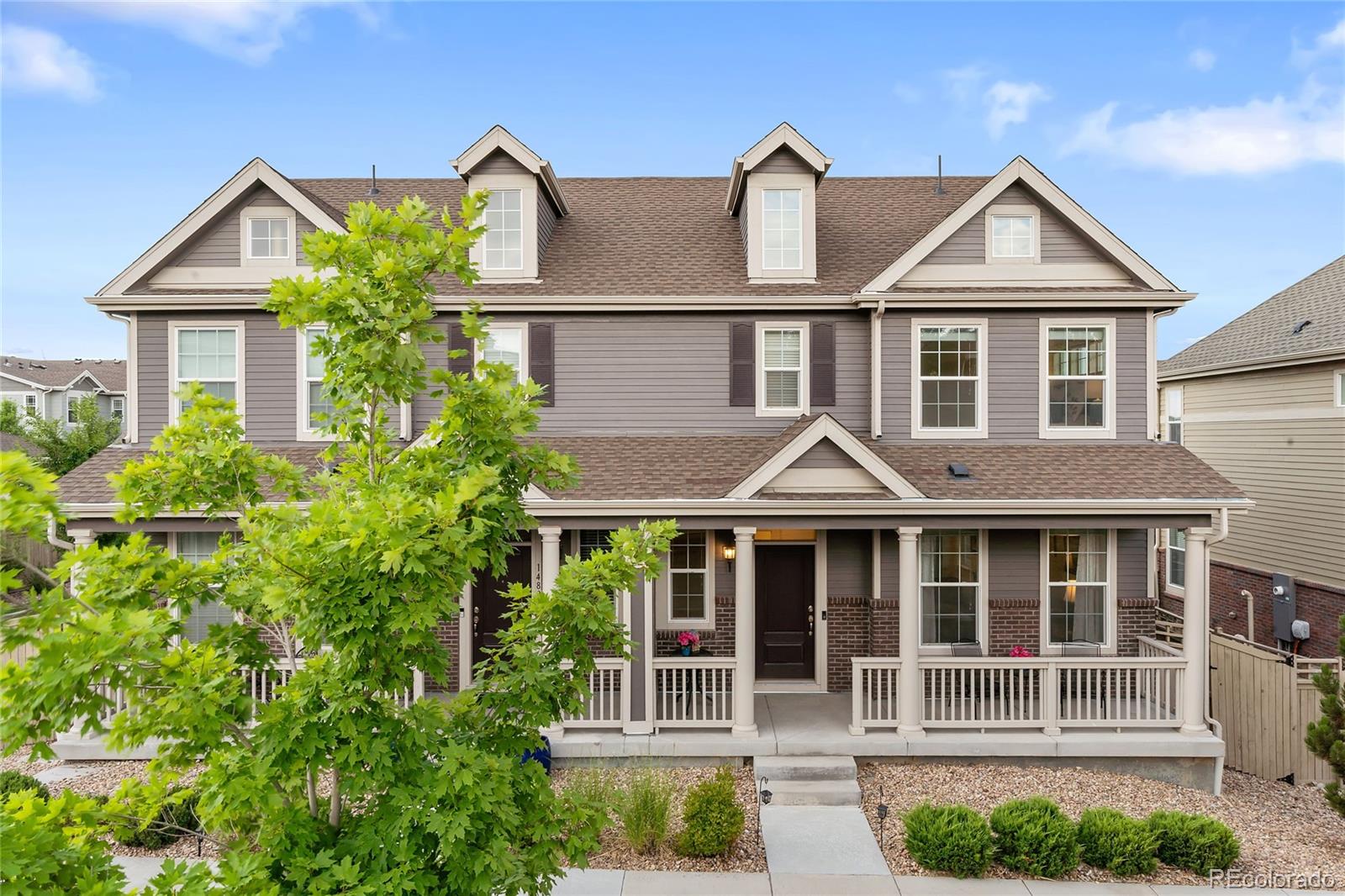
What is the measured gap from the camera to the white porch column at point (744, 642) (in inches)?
386

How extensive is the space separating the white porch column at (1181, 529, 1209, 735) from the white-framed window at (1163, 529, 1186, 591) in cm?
881

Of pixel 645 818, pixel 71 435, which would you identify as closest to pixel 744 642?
pixel 645 818

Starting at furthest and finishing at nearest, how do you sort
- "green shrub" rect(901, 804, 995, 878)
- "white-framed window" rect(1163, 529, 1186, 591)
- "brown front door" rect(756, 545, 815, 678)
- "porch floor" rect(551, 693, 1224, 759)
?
"white-framed window" rect(1163, 529, 1186, 591) → "brown front door" rect(756, 545, 815, 678) → "porch floor" rect(551, 693, 1224, 759) → "green shrub" rect(901, 804, 995, 878)

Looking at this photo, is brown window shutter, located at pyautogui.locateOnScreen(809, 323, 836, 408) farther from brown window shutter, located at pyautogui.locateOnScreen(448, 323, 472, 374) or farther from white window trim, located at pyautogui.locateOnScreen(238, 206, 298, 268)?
white window trim, located at pyautogui.locateOnScreen(238, 206, 298, 268)

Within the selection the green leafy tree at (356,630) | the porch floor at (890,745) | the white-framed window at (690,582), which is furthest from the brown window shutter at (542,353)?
the green leafy tree at (356,630)

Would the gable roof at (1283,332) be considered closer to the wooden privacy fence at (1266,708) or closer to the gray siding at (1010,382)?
the gray siding at (1010,382)

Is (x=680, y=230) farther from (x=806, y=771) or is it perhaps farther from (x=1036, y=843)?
(x=1036, y=843)

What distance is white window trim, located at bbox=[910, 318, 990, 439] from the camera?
38.7 ft

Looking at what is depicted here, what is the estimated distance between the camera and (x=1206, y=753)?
31.6ft

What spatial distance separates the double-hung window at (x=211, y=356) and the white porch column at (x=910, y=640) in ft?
35.9

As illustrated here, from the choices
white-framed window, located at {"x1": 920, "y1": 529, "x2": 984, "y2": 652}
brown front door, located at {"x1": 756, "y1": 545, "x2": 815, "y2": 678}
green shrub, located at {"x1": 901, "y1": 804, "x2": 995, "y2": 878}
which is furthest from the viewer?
brown front door, located at {"x1": 756, "y1": 545, "x2": 815, "y2": 678}

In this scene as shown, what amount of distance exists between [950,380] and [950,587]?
3.46 m

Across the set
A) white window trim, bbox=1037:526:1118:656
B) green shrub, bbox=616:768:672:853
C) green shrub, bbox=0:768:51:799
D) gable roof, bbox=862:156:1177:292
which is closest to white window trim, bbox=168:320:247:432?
green shrub, bbox=0:768:51:799

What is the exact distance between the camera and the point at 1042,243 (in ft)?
39.1
